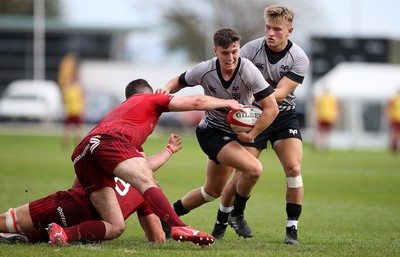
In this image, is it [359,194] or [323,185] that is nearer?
[359,194]

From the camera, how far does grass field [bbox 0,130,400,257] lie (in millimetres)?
8367

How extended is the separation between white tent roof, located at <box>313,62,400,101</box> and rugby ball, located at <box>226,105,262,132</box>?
27917 mm

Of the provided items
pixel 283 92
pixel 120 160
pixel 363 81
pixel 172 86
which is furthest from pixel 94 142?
pixel 363 81

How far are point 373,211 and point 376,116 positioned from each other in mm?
26925

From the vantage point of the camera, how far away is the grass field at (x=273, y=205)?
8367mm

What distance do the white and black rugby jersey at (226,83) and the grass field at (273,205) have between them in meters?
1.31

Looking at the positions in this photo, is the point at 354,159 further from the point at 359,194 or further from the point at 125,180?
the point at 125,180

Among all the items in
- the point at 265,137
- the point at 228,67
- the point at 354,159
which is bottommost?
the point at 354,159

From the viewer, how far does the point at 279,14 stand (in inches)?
374

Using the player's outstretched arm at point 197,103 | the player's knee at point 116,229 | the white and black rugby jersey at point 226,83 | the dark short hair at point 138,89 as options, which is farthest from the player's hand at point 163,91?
the player's knee at point 116,229

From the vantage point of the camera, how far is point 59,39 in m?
62.8

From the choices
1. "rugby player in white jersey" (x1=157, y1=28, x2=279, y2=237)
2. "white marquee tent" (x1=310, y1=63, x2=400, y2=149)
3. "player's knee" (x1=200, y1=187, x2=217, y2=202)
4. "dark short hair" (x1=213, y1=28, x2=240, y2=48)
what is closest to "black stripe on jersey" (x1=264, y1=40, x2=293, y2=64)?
"rugby player in white jersey" (x1=157, y1=28, x2=279, y2=237)

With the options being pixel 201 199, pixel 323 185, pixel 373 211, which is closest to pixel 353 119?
pixel 323 185

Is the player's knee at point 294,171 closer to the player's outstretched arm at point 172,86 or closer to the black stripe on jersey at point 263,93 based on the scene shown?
the black stripe on jersey at point 263,93
